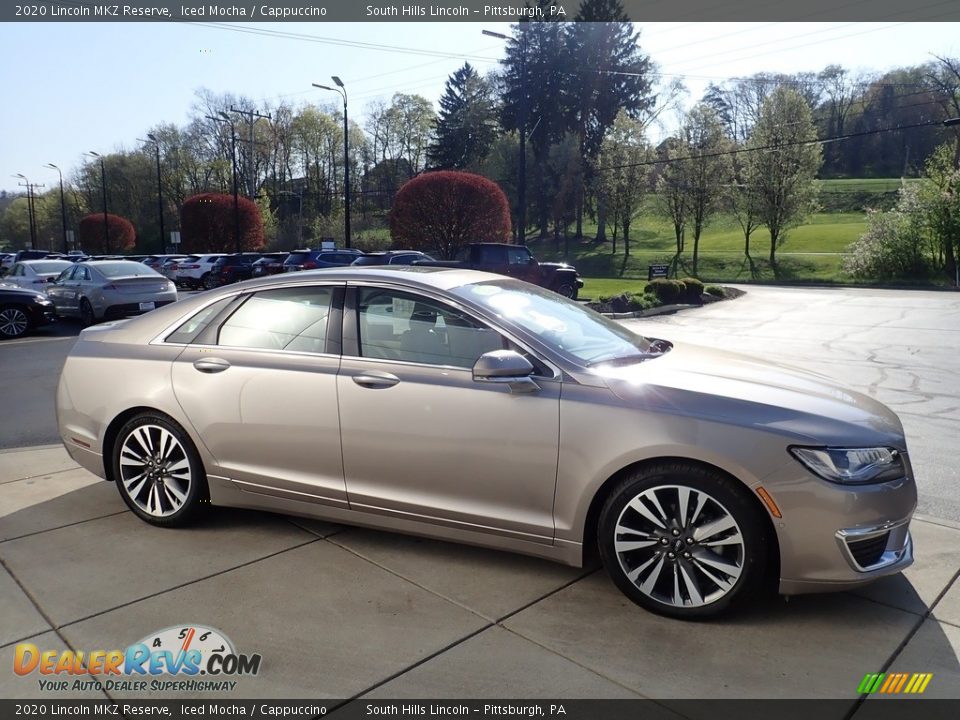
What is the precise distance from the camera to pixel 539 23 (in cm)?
6338

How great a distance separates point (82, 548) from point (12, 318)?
Answer: 12785 mm

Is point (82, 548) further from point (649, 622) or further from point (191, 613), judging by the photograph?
point (649, 622)

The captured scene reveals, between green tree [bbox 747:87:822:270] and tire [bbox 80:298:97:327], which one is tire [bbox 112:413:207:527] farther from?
green tree [bbox 747:87:822:270]

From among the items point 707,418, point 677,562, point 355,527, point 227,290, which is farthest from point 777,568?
point 227,290

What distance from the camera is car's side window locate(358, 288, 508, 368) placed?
365 centimetres

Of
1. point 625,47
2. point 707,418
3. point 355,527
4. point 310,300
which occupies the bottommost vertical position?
point 355,527

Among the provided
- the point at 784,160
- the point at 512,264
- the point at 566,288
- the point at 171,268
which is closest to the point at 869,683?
the point at 512,264

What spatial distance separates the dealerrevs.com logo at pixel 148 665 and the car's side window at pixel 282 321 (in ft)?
5.31

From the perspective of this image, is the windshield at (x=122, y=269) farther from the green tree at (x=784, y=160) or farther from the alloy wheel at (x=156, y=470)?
the green tree at (x=784, y=160)

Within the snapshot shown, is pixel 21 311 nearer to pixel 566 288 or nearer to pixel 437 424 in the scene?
pixel 437 424

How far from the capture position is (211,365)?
413 cm

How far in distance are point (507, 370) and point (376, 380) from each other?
0.76 metres

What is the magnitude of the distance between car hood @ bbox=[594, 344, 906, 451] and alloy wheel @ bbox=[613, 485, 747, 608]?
0.39 metres
